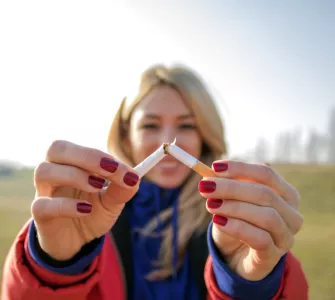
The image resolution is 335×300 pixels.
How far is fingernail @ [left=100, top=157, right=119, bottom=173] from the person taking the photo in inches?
58.1

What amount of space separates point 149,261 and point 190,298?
394mm

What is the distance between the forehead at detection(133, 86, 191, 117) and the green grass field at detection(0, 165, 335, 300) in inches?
224

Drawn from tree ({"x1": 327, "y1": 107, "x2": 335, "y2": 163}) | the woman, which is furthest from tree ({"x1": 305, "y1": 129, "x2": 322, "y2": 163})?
the woman

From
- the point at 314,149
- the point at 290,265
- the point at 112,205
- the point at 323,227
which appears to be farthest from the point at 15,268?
the point at 314,149

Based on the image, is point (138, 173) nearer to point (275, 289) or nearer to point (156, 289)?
point (275, 289)

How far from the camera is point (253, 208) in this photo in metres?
1.50

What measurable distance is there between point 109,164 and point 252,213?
26.0 inches

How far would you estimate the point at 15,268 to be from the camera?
1653mm

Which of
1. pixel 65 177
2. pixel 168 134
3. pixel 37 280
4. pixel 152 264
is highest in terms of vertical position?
pixel 168 134

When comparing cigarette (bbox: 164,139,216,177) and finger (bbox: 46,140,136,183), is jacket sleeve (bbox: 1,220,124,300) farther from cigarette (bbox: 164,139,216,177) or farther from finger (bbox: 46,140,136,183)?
Answer: cigarette (bbox: 164,139,216,177)

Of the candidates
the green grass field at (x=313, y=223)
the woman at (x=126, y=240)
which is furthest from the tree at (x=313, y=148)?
the woman at (x=126, y=240)

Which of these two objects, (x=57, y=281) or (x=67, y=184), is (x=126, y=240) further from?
(x=67, y=184)

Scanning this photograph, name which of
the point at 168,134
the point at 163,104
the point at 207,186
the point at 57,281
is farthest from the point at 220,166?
the point at 163,104

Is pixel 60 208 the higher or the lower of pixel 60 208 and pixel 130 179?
the lower
